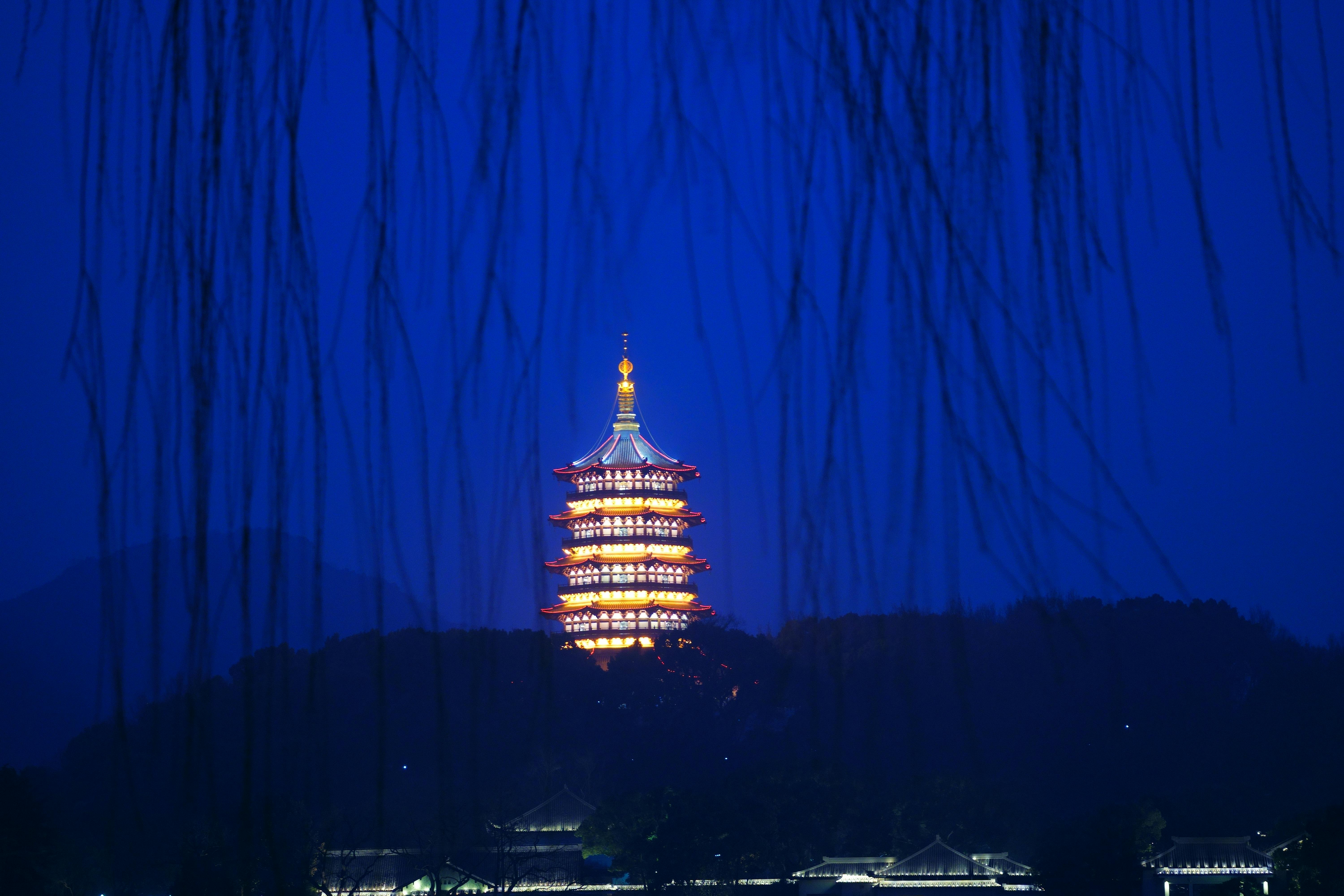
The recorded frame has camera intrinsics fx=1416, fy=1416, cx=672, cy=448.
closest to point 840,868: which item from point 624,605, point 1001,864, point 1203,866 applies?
point 1001,864

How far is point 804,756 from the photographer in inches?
1293

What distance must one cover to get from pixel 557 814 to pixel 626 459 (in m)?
14.3

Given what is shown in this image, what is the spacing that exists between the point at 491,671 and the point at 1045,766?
114 feet

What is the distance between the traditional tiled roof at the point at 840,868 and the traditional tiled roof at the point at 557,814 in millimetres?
5531

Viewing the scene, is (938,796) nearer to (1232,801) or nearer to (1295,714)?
(1232,801)

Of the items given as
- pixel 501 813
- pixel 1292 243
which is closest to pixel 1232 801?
pixel 501 813

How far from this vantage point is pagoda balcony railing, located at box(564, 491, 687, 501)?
4228 cm

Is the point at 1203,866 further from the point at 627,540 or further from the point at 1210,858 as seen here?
the point at 627,540

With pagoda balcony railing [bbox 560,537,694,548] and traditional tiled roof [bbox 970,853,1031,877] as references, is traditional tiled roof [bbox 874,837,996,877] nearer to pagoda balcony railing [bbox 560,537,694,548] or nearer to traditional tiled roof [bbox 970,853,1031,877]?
traditional tiled roof [bbox 970,853,1031,877]

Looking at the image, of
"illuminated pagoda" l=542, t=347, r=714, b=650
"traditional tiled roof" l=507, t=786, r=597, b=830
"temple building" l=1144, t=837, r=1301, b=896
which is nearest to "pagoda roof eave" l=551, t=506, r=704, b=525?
"illuminated pagoda" l=542, t=347, r=714, b=650

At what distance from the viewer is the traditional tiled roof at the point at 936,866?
27438 millimetres

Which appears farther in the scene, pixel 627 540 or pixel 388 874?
pixel 627 540

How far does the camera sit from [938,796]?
29.0 metres

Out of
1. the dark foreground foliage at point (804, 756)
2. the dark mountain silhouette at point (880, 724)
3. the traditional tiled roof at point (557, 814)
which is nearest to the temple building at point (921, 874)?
the dark foreground foliage at point (804, 756)
